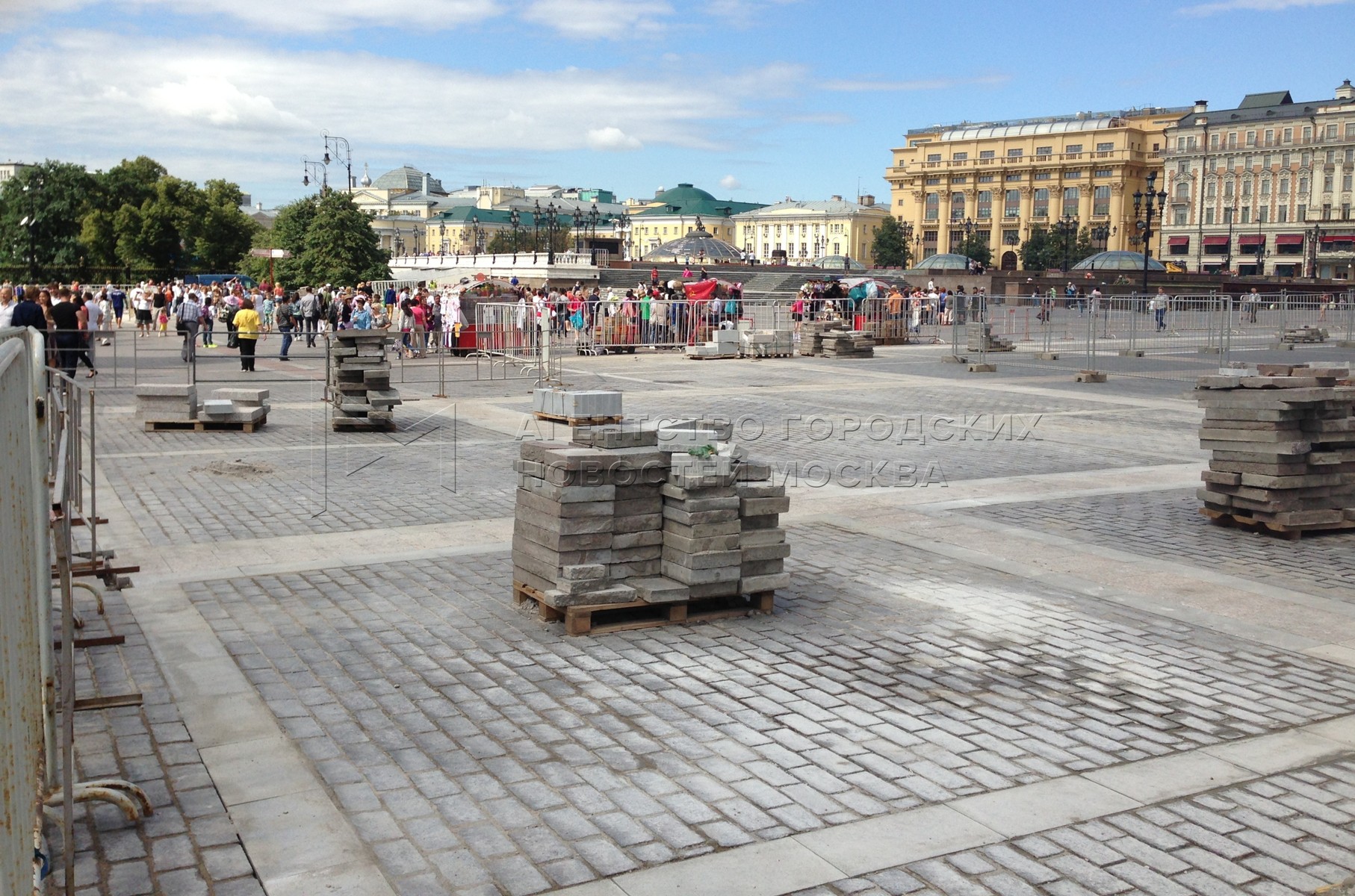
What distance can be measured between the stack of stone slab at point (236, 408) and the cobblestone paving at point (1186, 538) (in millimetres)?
10608

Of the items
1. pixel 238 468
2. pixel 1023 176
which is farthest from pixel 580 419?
pixel 1023 176

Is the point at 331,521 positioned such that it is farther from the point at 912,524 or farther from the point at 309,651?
the point at 912,524

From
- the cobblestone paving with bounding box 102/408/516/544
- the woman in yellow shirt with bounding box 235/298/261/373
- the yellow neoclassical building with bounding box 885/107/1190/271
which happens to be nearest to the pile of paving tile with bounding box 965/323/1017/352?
the cobblestone paving with bounding box 102/408/516/544

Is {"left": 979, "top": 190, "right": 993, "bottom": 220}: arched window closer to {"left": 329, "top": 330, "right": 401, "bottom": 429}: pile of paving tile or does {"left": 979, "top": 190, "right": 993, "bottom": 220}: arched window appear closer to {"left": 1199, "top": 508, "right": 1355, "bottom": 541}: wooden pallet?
{"left": 329, "top": 330, "right": 401, "bottom": 429}: pile of paving tile

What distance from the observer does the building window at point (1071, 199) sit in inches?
5842

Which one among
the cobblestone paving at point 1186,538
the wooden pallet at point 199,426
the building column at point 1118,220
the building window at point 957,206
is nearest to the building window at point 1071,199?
the building column at point 1118,220

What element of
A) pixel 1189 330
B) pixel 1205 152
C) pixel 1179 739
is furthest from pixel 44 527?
pixel 1205 152

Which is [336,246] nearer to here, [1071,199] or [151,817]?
[151,817]

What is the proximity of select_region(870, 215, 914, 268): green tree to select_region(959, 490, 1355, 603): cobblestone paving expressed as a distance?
5453 inches

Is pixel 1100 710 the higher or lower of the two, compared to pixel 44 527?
lower

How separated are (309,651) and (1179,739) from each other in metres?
4.85

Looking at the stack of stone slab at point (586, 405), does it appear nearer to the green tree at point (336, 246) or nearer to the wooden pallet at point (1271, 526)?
the wooden pallet at point (1271, 526)

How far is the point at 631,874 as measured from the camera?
4.59 metres

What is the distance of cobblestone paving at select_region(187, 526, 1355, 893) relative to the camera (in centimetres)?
508
